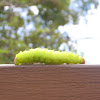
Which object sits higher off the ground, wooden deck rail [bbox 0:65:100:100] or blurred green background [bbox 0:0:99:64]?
blurred green background [bbox 0:0:99:64]

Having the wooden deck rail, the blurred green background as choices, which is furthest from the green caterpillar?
the blurred green background

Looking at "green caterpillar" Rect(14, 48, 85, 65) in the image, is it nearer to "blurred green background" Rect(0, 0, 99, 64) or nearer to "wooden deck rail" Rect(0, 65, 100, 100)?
"wooden deck rail" Rect(0, 65, 100, 100)

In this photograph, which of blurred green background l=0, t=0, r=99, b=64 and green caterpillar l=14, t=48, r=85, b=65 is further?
→ blurred green background l=0, t=0, r=99, b=64

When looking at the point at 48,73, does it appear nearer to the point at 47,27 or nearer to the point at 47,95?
the point at 47,95

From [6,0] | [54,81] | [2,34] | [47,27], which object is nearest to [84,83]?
[54,81]

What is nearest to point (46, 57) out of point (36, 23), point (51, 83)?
point (51, 83)

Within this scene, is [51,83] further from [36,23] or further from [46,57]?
[36,23]
